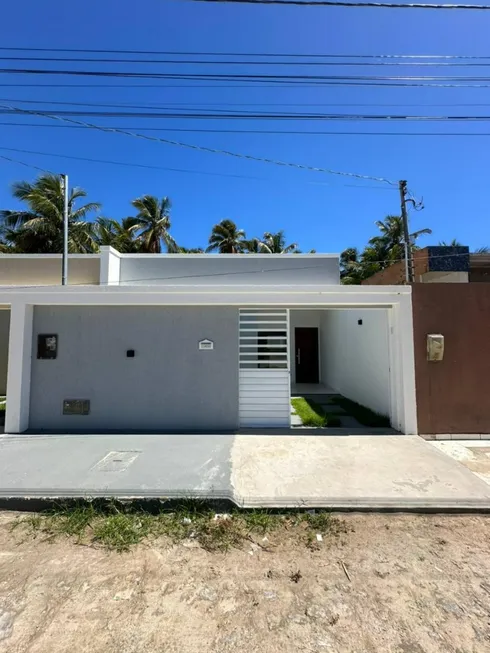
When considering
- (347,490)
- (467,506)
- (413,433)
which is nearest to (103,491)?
(347,490)

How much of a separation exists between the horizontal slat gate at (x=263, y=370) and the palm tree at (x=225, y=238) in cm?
1977

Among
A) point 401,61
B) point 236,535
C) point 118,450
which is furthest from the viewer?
point 401,61

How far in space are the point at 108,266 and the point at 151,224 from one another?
13345 millimetres

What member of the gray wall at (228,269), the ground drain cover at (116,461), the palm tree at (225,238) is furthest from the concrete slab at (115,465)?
the palm tree at (225,238)

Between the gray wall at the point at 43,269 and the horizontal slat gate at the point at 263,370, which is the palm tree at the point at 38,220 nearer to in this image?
the gray wall at the point at 43,269

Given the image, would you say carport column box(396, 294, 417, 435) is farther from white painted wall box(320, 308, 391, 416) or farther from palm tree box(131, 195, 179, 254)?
palm tree box(131, 195, 179, 254)

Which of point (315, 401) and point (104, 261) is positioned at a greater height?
point (104, 261)

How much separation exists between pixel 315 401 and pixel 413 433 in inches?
136

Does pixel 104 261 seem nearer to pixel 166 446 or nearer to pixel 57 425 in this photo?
pixel 57 425

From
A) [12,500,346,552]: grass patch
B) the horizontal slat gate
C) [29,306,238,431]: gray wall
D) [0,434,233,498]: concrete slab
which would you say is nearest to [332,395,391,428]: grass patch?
the horizontal slat gate

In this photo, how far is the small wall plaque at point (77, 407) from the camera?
6242 mm

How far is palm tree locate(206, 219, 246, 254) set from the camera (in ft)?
84.2

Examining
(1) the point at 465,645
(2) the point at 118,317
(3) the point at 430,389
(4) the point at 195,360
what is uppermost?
(2) the point at 118,317

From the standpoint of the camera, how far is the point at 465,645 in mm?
1960
